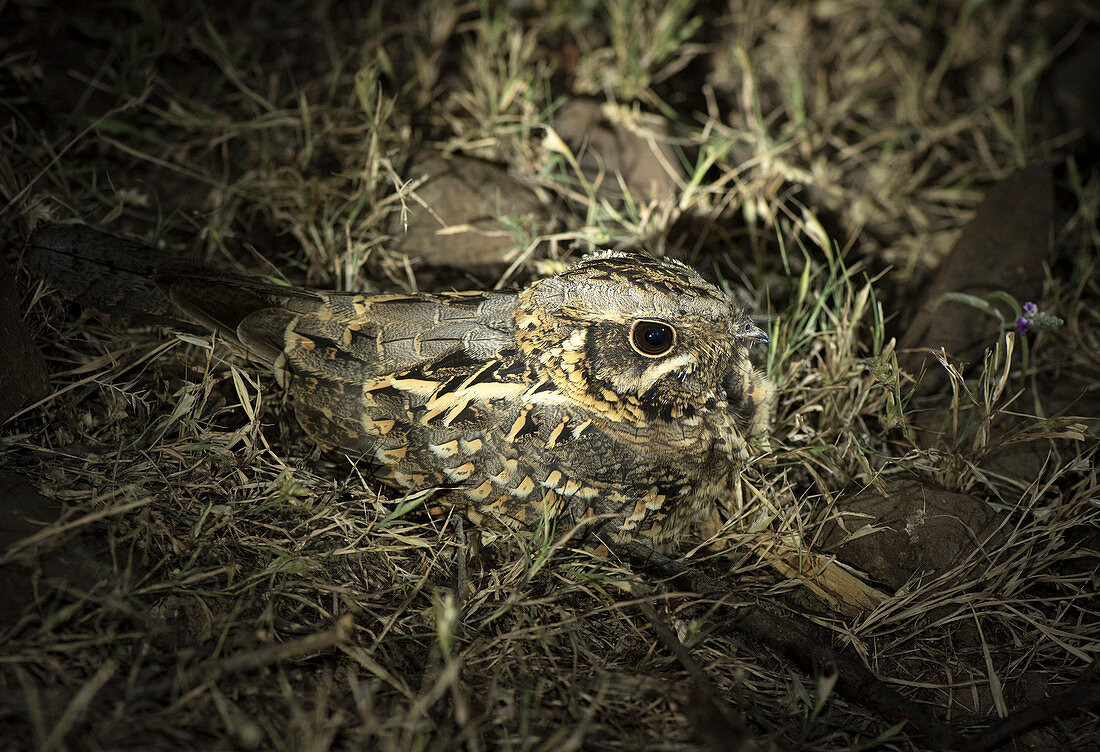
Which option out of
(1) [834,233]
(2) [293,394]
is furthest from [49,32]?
(1) [834,233]

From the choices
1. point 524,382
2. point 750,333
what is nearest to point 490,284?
point 524,382

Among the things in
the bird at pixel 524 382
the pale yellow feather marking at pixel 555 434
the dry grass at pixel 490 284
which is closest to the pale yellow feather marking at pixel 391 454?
the bird at pixel 524 382

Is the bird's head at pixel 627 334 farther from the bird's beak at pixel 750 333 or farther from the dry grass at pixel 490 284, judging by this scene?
the dry grass at pixel 490 284

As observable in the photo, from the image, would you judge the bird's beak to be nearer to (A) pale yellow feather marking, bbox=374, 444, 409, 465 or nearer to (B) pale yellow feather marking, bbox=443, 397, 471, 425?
(B) pale yellow feather marking, bbox=443, 397, 471, 425

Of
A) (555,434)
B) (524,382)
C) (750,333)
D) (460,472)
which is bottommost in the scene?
(460,472)

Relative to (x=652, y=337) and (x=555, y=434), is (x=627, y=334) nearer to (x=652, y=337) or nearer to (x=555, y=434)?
(x=652, y=337)

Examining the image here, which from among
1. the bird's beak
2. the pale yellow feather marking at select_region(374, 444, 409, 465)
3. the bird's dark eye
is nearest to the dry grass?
the pale yellow feather marking at select_region(374, 444, 409, 465)

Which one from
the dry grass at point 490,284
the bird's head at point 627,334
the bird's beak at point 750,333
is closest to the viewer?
the dry grass at point 490,284
